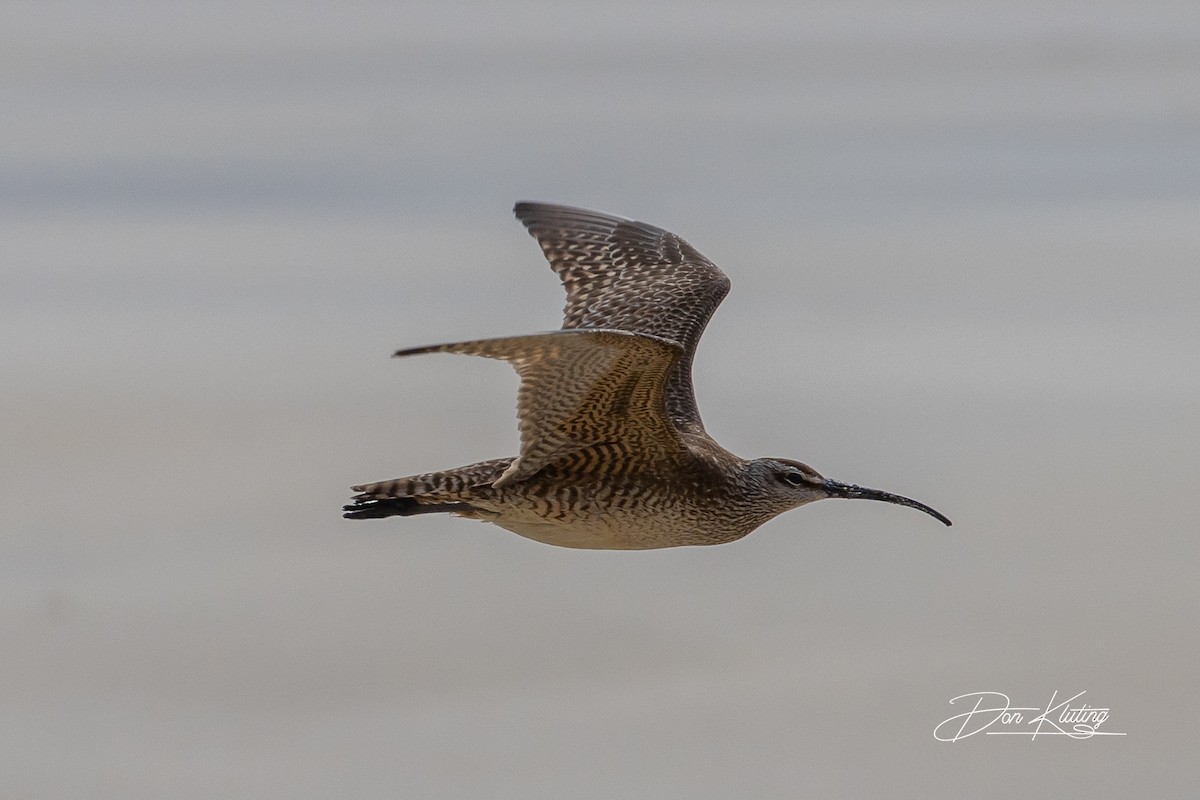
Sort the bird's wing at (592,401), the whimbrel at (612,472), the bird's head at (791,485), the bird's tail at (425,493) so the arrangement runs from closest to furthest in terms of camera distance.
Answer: the bird's wing at (592,401), the whimbrel at (612,472), the bird's tail at (425,493), the bird's head at (791,485)

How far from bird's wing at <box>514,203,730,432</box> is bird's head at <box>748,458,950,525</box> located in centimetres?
70

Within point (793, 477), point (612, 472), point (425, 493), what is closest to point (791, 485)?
point (793, 477)

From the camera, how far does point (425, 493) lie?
10234mm

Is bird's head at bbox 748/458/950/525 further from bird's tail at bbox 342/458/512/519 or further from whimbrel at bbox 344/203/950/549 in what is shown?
bird's tail at bbox 342/458/512/519

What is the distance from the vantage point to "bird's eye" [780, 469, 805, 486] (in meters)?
10.8

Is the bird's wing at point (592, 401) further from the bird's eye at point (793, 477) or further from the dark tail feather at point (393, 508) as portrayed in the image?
the bird's eye at point (793, 477)

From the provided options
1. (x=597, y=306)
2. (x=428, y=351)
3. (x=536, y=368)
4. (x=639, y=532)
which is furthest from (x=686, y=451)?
(x=428, y=351)

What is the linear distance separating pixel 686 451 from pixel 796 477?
3.19ft

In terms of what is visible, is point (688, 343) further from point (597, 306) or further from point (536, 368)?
point (536, 368)

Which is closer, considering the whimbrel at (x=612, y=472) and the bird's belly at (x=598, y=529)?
the whimbrel at (x=612, y=472)

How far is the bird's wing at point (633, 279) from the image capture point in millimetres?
11773

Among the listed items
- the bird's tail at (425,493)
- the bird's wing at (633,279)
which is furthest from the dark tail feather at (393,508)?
the bird's wing at (633,279)

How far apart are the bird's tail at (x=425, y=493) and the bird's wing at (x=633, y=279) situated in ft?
5.57

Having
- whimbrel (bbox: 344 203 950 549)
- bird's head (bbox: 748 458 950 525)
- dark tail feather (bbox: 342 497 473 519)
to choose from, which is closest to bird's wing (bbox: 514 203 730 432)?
whimbrel (bbox: 344 203 950 549)
